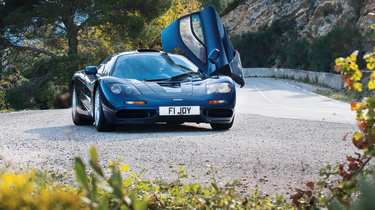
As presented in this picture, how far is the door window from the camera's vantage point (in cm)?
1215

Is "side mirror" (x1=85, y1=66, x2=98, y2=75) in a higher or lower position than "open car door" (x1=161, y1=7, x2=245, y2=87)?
lower

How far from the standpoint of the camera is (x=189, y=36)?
12.5 metres

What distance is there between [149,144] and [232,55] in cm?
389

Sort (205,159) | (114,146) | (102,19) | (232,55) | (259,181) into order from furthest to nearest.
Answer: (102,19) < (232,55) < (114,146) < (205,159) < (259,181)

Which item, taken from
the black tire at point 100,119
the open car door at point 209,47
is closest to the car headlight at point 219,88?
the open car door at point 209,47

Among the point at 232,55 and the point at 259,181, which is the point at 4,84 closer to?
the point at 232,55

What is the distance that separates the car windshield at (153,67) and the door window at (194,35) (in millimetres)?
609

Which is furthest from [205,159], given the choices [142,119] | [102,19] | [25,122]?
[102,19]

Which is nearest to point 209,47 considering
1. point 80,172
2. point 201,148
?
point 201,148

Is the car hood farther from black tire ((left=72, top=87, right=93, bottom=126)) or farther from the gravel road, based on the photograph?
black tire ((left=72, top=87, right=93, bottom=126))

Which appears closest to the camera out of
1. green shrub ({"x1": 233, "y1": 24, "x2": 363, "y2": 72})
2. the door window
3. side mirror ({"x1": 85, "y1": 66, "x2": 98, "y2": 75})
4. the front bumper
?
the front bumper

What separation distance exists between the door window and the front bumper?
1.79m

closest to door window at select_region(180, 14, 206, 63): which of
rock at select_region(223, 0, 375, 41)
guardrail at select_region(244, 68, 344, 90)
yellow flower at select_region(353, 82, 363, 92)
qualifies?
yellow flower at select_region(353, 82, 363, 92)

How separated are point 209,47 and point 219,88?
1.59 metres
